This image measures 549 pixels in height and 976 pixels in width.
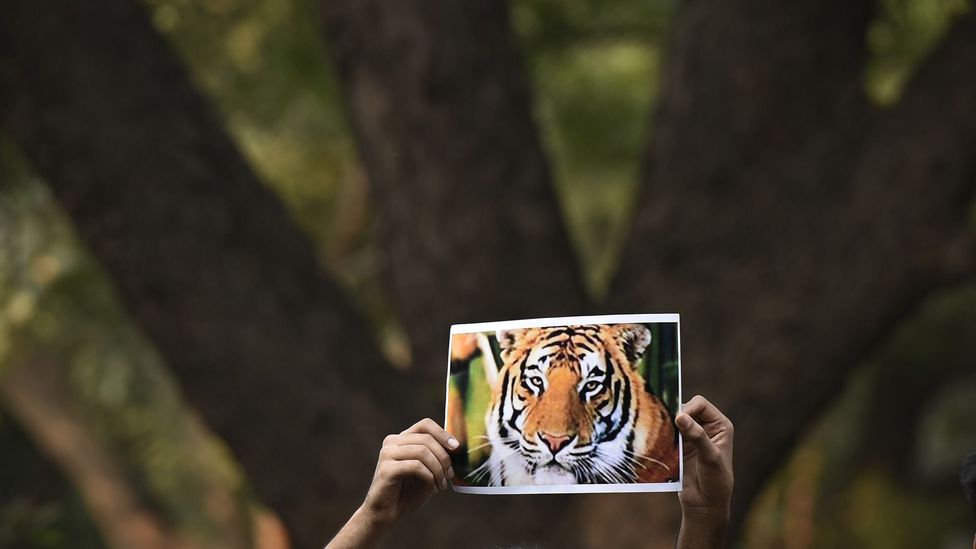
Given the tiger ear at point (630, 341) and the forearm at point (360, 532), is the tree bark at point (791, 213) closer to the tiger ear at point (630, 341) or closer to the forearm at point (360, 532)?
the tiger ear at point (630, 341)

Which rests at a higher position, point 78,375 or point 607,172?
point 607,172

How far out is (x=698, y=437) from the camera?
273 centimetres

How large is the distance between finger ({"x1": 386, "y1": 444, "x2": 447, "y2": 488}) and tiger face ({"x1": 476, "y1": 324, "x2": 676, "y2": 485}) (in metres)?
0.13

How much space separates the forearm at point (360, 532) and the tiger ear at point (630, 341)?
0.59 meters

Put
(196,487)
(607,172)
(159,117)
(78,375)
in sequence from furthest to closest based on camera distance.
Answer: (196,487)
(78,375)
(607,172)
(159,117)

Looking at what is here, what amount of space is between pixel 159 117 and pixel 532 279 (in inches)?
61.1

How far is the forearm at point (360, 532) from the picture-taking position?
2703mm

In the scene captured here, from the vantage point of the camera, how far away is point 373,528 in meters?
2.71

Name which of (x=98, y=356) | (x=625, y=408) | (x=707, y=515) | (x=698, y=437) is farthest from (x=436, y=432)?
(x=98, y=356)

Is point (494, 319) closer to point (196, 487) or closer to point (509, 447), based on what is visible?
point (509, 447)

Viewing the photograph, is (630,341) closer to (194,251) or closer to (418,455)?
(418,455)

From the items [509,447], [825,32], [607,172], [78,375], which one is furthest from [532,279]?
[78,375]

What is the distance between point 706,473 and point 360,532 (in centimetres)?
73

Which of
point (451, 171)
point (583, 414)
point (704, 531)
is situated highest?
point (451, 171)
